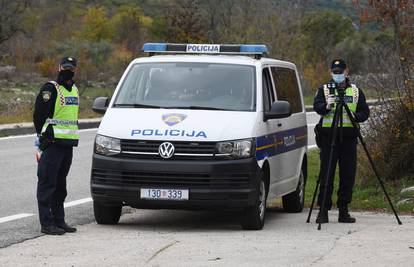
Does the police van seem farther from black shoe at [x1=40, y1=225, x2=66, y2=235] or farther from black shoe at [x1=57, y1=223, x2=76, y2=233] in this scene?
black shoe at [x1=40, y1=225, x2=66, y2=235]

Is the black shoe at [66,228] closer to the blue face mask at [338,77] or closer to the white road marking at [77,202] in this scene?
the white road marking at [77,202]

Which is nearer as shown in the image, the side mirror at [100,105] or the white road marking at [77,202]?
the side mirror at [100,105]

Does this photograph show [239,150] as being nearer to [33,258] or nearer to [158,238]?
[158,238]

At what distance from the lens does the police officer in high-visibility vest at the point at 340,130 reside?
11414 mm

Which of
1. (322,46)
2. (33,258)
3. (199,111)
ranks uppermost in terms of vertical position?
(199,111)

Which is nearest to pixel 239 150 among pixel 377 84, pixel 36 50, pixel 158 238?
pixel 158 238

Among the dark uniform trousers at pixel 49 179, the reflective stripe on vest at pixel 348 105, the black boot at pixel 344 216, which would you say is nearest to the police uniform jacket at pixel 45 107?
the dark uniform trousers at pixel 49 179

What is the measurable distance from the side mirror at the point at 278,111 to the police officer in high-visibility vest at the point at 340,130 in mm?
357

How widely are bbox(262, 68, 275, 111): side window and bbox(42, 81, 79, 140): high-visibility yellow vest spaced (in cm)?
217

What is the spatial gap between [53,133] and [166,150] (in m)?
1.15

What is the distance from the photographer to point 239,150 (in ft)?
34.7

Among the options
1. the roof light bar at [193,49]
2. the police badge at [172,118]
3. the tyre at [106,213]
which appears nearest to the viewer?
the police badge at [172,118]

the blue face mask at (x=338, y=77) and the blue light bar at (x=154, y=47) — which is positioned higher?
the blue light bar at (x=154, y=47)

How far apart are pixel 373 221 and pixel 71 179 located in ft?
20.7
